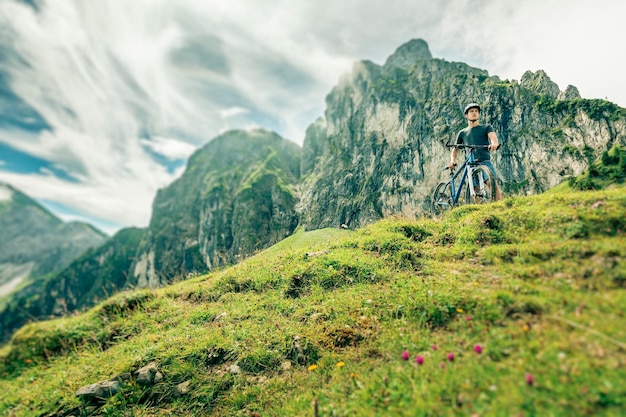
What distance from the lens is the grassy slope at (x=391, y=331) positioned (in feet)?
12.0

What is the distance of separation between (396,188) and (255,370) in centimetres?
16064

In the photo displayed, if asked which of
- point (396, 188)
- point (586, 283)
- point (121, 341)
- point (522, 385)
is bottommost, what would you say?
point (121, 341)

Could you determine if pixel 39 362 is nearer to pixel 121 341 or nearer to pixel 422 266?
pixel 121 341

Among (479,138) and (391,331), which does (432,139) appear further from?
(391,331)

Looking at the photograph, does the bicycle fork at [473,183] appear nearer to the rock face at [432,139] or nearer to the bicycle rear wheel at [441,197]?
the bicycle rear wheel at [441,197]

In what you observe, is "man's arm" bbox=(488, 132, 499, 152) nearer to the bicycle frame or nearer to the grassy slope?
the bicycle frame

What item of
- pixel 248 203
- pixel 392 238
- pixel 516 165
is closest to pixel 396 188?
pixel 516 165

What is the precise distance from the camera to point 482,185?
1179cm

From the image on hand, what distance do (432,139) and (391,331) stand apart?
160m

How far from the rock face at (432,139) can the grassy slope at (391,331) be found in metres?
82.5

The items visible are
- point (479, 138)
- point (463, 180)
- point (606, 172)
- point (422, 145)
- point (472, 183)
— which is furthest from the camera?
point (422, 145)

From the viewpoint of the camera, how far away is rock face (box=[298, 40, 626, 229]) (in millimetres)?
107312

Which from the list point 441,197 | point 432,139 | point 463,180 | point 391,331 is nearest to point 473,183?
point 463,180

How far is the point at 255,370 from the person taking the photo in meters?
6.32
